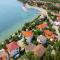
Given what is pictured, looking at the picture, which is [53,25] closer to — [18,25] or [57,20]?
[57,20]

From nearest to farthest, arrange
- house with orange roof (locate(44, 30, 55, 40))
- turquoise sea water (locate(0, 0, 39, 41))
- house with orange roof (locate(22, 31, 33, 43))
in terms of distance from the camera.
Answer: house with orange roof (locate(22, 31, 33, 43))
house with orange roof (locate(44, 30, 55, 40))
turquoise sea water (locate(0, 0, 39, 41))

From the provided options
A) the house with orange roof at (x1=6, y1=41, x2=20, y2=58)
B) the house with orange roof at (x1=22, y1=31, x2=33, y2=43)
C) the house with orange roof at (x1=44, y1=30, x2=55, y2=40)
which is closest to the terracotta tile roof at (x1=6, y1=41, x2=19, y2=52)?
the house with orange roof at (x1=6, y1=41, x2=20, y2=58)

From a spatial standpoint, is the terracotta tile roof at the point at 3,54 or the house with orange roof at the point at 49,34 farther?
the house with orange roof at the point at 49,34

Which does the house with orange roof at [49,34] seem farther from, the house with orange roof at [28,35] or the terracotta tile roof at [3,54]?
the terracotta tile roof at [3,54]

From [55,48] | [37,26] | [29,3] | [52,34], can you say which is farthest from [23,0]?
[55,48]

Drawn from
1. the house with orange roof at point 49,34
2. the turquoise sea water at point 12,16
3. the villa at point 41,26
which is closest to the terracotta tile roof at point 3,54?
the turquoise sea water at point 12,16

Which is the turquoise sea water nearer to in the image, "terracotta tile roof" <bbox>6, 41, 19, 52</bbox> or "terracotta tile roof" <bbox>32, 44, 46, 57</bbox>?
"terracotta tile roof" <bbox>6, 41, 19, 52</bbox>

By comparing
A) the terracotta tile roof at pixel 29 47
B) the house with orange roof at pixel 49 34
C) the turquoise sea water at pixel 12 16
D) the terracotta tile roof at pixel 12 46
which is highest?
the terracotta tile roof at pixel 12 46

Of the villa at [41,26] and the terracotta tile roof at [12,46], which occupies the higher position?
the terracotta tile roof at [12,46]
